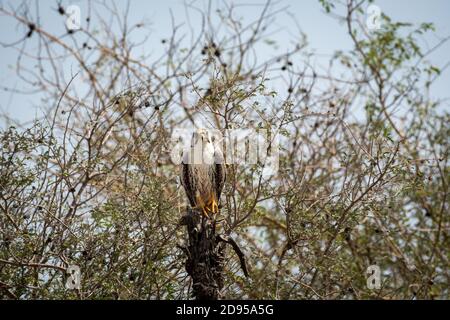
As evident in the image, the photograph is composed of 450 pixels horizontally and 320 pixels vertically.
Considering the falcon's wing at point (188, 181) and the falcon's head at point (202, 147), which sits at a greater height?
the falcon's head at point (202, 147)

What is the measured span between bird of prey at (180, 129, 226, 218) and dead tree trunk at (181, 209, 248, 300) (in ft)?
1.16

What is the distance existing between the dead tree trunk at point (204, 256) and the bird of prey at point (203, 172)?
352 millimetres

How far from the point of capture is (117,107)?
588 cm

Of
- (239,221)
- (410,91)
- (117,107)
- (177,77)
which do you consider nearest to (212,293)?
(239,221)

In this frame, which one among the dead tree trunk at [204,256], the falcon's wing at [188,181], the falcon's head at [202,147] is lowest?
the dead tree trunk at [204,256]

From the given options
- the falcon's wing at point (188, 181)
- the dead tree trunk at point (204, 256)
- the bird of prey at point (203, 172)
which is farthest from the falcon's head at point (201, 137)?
the dead tree trunk at point (204, 256)

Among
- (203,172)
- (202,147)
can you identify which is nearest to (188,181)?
(203,172)

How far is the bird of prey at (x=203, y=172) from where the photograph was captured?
4902 millimetres

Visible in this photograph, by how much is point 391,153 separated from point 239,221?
1221 mm

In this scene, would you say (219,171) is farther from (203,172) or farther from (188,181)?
(188,181)

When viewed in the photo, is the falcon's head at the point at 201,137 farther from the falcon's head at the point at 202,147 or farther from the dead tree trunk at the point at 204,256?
the dead tree trunk at the point at 204,256

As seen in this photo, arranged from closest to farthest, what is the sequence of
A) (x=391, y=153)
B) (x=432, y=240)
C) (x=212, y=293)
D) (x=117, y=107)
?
1. (x=212, y=293)
2. (x=391, y=153)
3. (x=117, y=107)
4. (x=432, y=240)

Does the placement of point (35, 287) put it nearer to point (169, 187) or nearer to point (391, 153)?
point (169, 187)

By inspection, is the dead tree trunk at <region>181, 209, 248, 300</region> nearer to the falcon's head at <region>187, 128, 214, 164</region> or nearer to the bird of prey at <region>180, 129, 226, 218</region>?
the bird of prey at <region>180, 129, 226, 218</region>
